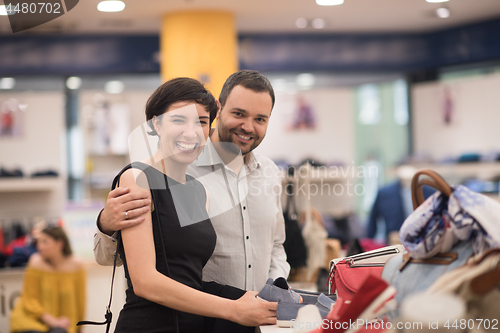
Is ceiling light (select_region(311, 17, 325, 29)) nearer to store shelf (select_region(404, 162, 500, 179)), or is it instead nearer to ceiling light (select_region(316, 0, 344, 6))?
ceiling light (select_region(316, 0, 344, 6))

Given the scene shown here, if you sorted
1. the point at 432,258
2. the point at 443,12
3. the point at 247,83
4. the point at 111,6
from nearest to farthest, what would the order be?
1. the point at 432,258
2. the point at 247,83
3. the point at 111,6
4. the point at 443,12

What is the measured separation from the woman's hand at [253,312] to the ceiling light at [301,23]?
177 inches

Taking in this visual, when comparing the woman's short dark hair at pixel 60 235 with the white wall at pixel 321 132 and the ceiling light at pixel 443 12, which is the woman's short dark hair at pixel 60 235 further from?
the ceiling light at pixel 443 12

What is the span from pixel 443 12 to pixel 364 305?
5.07 metres

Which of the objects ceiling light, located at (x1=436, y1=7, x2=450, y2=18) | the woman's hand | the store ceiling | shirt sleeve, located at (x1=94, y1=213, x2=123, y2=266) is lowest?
the woman's hand

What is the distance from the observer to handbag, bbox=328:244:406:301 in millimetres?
1309

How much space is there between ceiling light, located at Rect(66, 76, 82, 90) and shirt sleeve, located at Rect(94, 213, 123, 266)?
190 inches

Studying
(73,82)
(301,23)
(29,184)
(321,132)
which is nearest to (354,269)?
(301,23)

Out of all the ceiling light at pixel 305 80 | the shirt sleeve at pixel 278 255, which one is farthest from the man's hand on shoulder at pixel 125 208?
the ceiling light at pixel 305 80

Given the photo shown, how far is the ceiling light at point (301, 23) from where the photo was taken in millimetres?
5227

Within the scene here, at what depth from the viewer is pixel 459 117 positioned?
18.1ft

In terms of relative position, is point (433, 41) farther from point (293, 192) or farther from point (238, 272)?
point (238, 272)

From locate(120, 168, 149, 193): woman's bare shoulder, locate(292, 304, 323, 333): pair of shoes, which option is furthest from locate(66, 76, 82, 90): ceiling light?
locate(292, 304, 323, 333): pair of shoes

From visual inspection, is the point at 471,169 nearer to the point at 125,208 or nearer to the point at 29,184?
the point at 125,208
